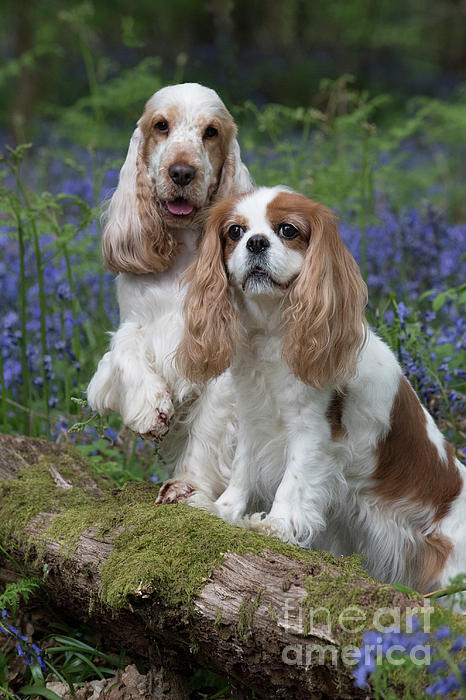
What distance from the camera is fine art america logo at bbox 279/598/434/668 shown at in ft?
6.84

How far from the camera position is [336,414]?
324 cm

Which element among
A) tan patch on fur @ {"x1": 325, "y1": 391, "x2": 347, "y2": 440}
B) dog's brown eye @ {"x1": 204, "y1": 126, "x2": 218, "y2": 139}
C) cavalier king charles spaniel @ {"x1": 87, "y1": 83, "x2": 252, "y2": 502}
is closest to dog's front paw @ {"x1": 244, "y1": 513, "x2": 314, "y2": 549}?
tan patch on fur @ {"x1": 325, "y1": 391, "x2": 347, "y2": 440}

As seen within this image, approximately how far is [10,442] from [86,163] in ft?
26.1

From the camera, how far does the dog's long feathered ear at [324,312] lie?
298cm

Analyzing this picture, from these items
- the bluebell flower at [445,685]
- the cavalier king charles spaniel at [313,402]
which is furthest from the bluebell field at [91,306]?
the bluebell flower at [445,685]

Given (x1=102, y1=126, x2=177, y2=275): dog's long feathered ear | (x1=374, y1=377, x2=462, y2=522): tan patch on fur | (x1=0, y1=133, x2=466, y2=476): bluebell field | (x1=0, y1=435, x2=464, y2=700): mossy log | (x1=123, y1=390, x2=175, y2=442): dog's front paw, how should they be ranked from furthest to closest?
(x1=0, y1=133, x2=466, y2=476): bluebell field, (x1=102, y1=126, x2=177, y2=275): dog's long feathered ear, (x1=123, y1=390, x2=175, y2=442): dog's front paw, (x1=374, y1=377, x2=462, y2=522): tan patch on fur, (x1=0, y1=435, x2=464, y2=700): mossy log

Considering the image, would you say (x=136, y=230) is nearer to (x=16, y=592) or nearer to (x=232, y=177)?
(x=232, y=177)

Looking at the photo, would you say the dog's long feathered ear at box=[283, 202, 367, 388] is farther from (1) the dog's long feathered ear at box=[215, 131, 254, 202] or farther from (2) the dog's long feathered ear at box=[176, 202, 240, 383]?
(1) the dog's long feathered ear at box=[215, 131, 254, 202]

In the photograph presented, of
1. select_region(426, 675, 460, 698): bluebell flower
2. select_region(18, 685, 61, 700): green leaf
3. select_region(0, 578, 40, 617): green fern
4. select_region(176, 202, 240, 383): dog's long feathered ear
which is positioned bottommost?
select_region(18, 685, 61, 700): green leaf

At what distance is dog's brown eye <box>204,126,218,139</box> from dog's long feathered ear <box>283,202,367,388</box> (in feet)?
2.60

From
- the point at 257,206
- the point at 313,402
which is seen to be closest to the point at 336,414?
the point at 313,402

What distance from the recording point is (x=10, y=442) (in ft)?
13.0

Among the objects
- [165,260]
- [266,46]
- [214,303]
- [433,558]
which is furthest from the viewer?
[266,46]

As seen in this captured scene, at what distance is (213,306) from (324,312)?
42 centimetres
